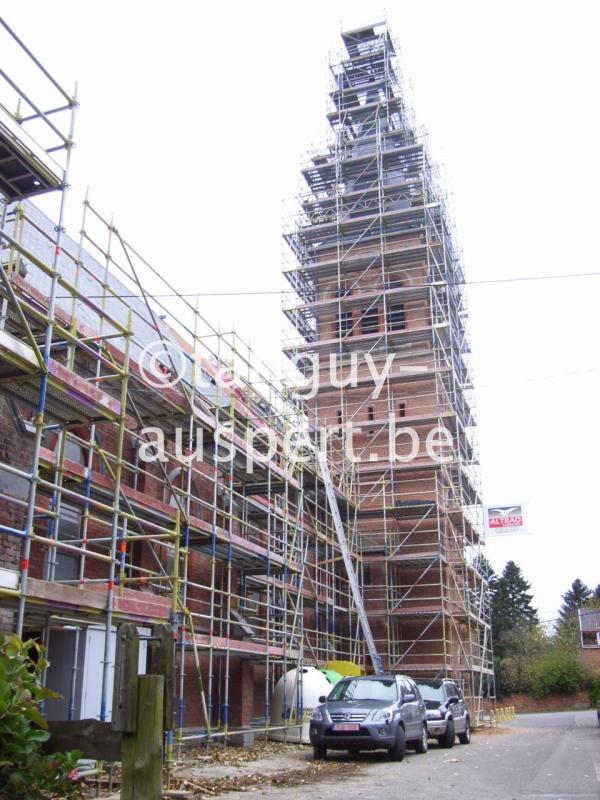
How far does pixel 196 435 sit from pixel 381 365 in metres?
16.7

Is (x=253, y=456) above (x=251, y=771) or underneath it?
above

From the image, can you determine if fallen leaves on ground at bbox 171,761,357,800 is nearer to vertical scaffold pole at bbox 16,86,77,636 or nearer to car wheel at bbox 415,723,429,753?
car wheel at bbox 415,723,429,753

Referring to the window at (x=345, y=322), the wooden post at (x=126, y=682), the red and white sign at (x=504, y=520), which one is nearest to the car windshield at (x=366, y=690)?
the wooden post at (x=126, y=682)

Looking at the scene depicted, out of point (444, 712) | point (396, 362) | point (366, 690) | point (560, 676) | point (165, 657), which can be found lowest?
point (444, 712)

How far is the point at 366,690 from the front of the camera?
1549 cm

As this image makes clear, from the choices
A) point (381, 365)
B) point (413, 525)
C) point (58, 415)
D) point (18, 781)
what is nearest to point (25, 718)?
point (18, 781)

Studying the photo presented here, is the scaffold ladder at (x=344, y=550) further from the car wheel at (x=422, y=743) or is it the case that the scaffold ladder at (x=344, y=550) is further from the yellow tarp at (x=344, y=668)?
the car wheel at (x=422, y=743)

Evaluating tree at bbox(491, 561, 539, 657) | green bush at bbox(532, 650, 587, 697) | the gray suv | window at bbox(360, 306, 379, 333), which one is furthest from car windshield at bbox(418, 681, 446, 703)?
tree at bbox(491, 561, 539, 657)

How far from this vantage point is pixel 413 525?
3039 cm

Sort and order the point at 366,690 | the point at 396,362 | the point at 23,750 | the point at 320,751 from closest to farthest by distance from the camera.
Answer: the point at 23,750, the point at 320,751, the point at 366,690, the point at 396,362

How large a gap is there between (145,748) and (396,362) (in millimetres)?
29231

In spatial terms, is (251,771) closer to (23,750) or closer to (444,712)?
(444,712)

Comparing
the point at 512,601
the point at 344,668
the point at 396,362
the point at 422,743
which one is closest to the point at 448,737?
the point at 422,743

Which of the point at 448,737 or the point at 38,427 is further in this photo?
the point at 448,737
